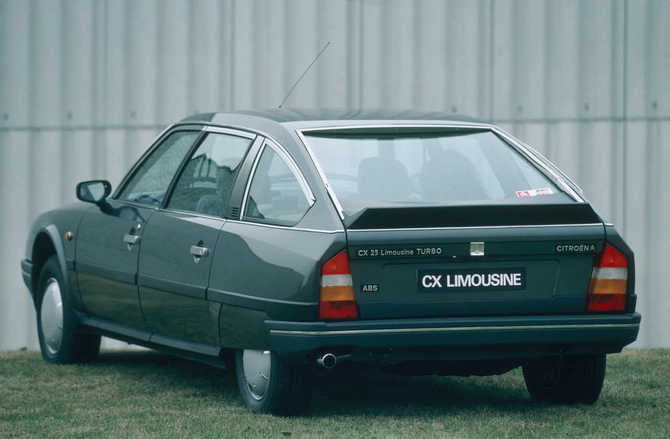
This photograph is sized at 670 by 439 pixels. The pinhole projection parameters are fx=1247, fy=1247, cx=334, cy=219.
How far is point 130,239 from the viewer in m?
7.30

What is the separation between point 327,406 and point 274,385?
1.89 feet

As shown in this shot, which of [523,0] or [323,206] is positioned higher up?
[523,0]

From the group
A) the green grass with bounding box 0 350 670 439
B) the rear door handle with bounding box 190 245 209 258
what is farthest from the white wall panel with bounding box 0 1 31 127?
the rear door handle with bounding box 190 245 209 258

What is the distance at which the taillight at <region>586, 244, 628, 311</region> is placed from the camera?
5.95 meters

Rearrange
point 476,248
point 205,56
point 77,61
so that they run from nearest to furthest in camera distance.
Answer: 1. point 476,248
2. point 205,56
3. point 77,61

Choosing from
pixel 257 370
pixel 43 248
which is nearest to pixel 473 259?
pixel 257 370

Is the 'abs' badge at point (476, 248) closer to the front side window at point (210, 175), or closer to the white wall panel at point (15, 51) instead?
the front side window at point (210, 175)

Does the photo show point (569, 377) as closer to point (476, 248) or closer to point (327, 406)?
point (476, 248)

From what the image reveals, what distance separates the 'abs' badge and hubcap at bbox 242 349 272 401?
111cm

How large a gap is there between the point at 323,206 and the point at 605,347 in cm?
153

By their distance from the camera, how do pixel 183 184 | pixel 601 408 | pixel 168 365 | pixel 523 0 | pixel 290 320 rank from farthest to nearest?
pixel 523 0 → pixel 168 365 → pixel 183 184 → pixel 601 408 → pixel 290 320

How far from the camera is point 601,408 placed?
6.47 metres

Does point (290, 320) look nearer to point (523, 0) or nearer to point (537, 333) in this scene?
point (537, 333)

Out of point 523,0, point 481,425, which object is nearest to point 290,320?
point 481,425
